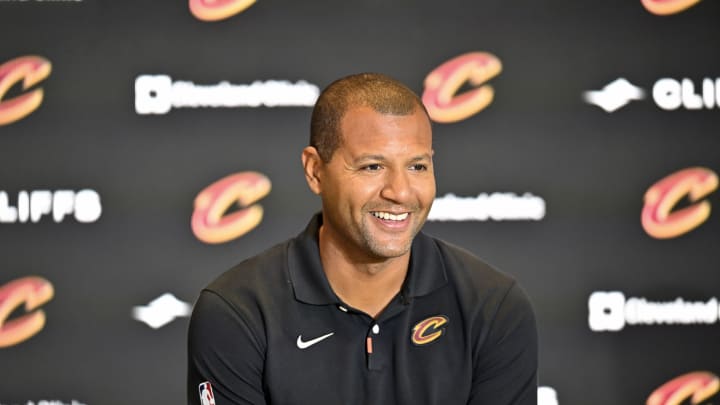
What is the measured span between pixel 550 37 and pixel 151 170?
143 centimetres

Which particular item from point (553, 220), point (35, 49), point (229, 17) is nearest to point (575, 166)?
point (553, 220)

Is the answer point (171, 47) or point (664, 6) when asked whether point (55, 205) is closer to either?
point (171, 47)

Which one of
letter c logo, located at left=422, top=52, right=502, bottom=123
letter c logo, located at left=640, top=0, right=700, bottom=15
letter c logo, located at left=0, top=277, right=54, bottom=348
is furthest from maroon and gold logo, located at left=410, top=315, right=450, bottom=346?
letter c logo, located at left=640, top=0, right=700, bottom=15

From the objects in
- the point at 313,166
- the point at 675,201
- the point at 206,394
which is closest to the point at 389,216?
the point at 313,166

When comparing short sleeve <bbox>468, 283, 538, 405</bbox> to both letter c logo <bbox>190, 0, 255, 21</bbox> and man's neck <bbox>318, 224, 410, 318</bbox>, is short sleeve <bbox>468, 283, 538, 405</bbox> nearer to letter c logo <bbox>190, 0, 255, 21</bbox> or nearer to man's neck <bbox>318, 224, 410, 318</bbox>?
man's neck <bbox>318, 224, 410, 318</bbox>

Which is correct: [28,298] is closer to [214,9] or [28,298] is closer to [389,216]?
[214,9]

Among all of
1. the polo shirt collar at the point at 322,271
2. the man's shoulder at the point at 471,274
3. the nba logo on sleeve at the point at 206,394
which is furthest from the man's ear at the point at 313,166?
the nba logo on sleeve at the point at 206,394

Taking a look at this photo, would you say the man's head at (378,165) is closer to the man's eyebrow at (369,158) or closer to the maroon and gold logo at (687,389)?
the man's eyebrow at (369,158)

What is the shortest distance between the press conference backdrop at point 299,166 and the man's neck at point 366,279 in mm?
1292

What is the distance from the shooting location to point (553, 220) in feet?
11.0

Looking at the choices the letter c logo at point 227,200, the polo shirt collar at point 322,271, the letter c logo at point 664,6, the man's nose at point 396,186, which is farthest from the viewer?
the letter c logo at point 664,6

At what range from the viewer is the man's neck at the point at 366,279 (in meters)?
1.99

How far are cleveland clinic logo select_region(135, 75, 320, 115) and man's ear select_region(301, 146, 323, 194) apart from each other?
1288 millimetres

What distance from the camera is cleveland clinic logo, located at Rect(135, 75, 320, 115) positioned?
130 inches
